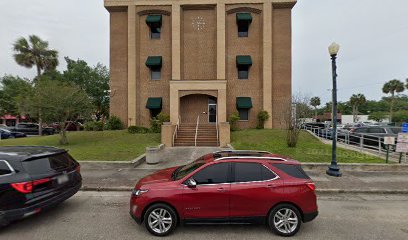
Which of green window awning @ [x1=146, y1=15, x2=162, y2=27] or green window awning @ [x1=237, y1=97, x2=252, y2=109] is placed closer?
green window awning @ [x1=237, y1=97, x2=252, y2=109]

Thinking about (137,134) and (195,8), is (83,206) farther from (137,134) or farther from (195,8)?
(195,8)

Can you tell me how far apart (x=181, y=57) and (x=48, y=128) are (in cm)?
2240

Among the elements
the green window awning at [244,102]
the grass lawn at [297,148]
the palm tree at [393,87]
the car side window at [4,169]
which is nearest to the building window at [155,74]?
the green window awning at [244,102]

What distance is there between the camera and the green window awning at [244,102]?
20.9 metres

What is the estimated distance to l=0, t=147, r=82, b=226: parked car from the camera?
424cm

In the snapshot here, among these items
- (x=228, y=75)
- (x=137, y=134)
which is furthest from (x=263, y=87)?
(x=137, y=134)

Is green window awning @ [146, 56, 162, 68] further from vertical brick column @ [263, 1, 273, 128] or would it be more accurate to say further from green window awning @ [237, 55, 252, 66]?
vertical brick column @ [263, 1, 273, 128]

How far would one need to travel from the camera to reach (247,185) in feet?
14.2

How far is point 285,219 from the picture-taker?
4.34 m

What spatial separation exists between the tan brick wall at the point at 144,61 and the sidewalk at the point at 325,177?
40.3 feet

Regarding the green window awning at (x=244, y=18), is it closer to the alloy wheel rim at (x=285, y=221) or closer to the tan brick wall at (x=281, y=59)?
the tan brick wall at (x=281, y=59)

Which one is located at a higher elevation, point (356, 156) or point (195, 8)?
point (195, 8)

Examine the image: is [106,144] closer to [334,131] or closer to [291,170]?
[334,131]

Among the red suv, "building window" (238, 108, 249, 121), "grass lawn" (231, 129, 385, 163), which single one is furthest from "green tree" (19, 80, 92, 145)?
the red suv
